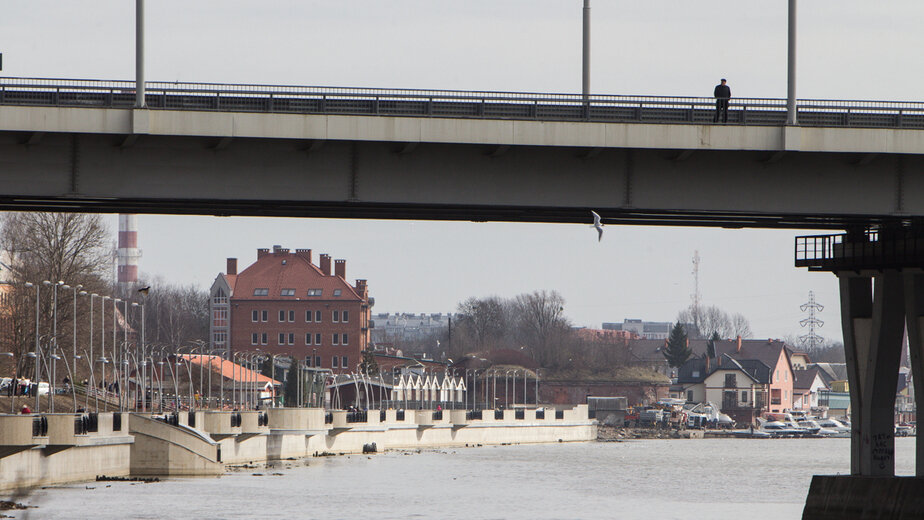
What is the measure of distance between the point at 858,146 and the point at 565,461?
86141 millimetres

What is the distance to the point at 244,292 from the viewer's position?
18100cm

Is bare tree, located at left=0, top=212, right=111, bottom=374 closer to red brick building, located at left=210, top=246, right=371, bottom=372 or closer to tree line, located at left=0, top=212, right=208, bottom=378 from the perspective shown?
tree line, located at left=0, top=212, right=208, bottom=378

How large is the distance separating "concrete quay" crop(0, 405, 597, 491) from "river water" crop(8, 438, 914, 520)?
1.52 meters

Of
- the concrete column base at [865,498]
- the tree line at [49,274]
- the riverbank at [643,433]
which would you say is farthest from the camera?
the riverbank at [643,433]

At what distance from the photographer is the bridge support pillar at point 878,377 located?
4991 cm

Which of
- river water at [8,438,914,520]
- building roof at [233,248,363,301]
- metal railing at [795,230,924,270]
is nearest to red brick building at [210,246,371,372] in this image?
building roof at [233,248,363,301]

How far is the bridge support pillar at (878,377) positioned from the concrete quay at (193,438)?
105 ft

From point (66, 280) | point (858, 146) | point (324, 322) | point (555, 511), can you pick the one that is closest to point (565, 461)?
point (66, 280)

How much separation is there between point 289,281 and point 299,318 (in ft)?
17.3

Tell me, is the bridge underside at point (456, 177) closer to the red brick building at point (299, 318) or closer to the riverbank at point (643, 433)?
the riverbank at point (643, 433)

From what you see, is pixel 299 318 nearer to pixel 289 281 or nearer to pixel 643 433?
pixel 289 281

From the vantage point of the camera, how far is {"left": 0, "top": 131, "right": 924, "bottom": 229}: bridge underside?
3180cm

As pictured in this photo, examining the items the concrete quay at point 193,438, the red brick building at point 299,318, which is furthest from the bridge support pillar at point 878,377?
the red brick building at point 299,318

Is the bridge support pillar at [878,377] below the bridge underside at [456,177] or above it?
below
